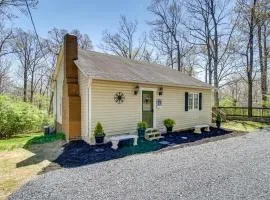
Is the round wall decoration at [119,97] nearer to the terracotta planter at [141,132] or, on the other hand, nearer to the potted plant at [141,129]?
the potted plant at [141,129]

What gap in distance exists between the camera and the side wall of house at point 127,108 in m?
9.38

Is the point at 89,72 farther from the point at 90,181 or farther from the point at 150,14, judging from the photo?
the point at 150,14

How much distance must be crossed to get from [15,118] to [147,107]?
6492mm

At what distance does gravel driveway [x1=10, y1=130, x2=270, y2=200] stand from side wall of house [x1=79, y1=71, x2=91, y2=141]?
2951mm

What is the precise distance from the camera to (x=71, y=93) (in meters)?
9.94

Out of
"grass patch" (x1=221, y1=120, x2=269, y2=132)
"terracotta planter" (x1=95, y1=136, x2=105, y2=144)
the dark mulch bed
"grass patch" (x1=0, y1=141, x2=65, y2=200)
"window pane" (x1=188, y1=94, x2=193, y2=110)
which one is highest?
"window pane" (x1=188, y1=94, x2=193, y2=110)

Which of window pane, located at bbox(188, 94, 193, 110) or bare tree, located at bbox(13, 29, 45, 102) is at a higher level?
bare tree, located at bbox(13, 29, 45, 102)

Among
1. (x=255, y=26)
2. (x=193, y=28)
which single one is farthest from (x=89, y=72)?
(x=193, y=28)

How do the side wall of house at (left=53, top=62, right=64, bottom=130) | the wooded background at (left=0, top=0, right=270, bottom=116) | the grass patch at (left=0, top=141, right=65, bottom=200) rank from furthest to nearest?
the wooded background at (left=0, top=0, right=270, bottom=116)
the side wall of house at (left=53, top=62, right=64, bottom=130)
the grass patch at (left=0, top=141, right=65, bottom=200)

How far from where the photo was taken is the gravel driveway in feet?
13.7

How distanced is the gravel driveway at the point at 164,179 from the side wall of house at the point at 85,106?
2951mm

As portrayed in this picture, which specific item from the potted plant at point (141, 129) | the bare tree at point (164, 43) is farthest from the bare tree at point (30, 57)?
the potted plant at point (141, 129)

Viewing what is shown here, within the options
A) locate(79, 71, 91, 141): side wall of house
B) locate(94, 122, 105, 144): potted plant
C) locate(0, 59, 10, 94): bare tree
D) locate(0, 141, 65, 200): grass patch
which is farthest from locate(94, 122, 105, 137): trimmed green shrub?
locate(0, 59, 10, 94): bare tree

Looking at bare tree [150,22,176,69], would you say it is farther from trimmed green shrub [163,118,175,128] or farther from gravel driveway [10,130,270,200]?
gravel driveway [10,130,270,200]
